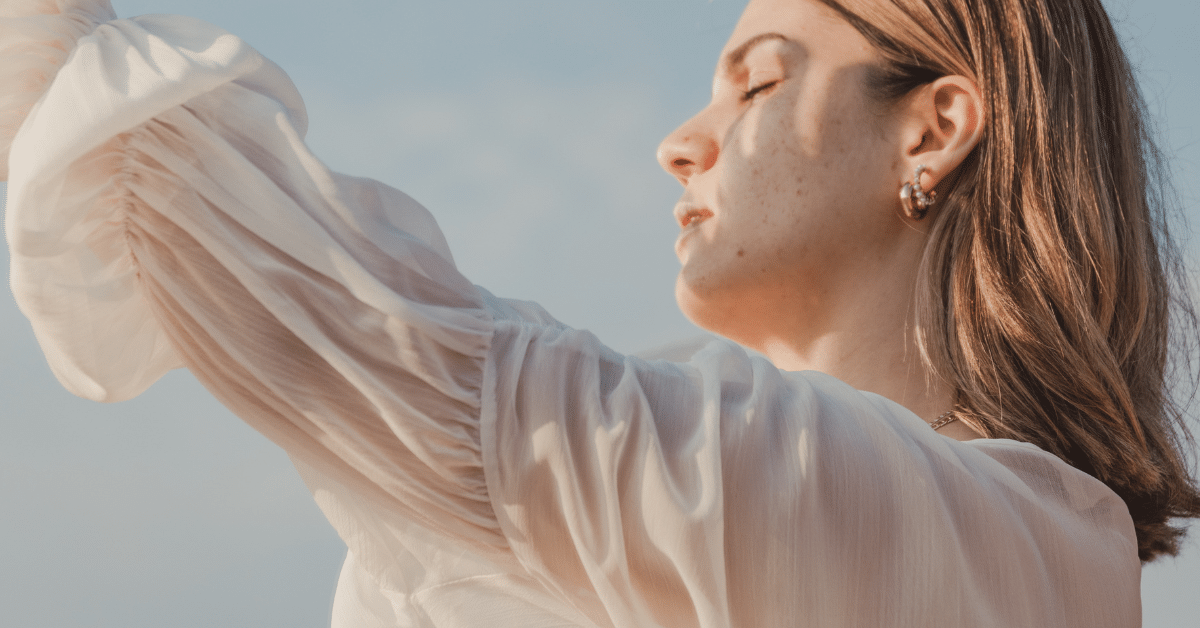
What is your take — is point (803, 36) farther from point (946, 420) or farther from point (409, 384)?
point (409, 384)

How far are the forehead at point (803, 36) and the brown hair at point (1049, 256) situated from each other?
21 mm

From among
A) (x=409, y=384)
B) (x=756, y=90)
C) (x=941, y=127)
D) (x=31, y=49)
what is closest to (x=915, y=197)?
(x=941, y=127)

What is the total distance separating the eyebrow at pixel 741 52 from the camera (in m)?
1.40

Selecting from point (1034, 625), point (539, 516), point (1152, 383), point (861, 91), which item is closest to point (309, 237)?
point (539, 516)

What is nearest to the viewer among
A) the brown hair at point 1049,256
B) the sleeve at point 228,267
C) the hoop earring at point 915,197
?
the sleeve at point 228,267

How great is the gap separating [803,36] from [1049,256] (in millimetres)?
406

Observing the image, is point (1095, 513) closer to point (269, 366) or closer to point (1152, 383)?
point (1152, 383)

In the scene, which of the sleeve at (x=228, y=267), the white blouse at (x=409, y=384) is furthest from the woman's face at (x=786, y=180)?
the sleeve at (x=228, y=267)

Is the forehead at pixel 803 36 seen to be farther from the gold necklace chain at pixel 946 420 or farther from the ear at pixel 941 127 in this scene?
the gold necklace chain at pixel 946 420

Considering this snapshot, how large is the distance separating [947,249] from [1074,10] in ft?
1.32

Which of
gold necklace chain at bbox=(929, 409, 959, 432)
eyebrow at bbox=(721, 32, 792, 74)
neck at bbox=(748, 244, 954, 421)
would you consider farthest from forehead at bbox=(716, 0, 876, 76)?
gold necklace chain at bbox=(929, 409, 959, 432)

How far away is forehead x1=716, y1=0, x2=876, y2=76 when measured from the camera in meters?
1.38

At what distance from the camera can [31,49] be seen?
0.77m

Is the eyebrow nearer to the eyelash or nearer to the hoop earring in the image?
the eyelash
